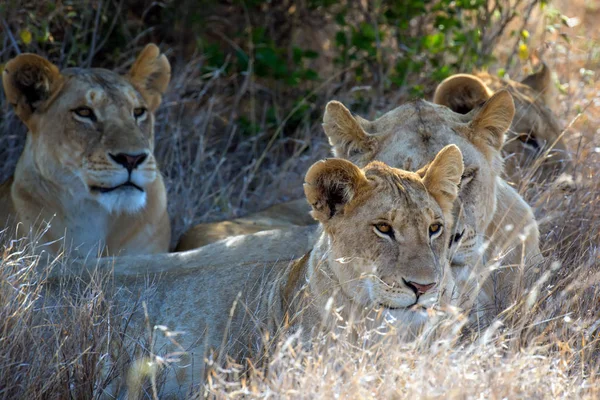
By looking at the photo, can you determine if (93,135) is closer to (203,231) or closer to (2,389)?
(203,231)

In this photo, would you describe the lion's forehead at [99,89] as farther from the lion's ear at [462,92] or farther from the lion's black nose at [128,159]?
the lion's ear at [462,92]

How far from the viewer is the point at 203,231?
566 centimetres

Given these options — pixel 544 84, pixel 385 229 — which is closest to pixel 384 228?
pixel 385 229

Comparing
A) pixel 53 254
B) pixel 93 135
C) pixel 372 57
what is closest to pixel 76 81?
pixel 93 135

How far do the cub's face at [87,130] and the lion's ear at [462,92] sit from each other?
58.5 inches

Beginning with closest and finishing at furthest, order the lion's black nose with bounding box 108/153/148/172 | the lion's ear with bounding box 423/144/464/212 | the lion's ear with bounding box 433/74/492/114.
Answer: the lion's ear with bounding box 423/144/464/212, the lion's black nose with bounding box 108/153/148/172, the lion's ear with bounding box 433/74/492/114

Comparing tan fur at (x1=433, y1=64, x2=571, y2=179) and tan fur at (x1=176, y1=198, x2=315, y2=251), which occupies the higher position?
tan fur at (x1=433, y1=64, x2=571, y2=179)

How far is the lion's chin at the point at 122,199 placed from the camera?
5.02 m

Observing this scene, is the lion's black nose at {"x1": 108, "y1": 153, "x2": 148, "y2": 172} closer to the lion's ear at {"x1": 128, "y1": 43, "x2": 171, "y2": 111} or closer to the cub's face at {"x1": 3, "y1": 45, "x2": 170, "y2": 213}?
the cub's face at {"x1": 3, "y1": 45, "x2": 170, "y2": 213}

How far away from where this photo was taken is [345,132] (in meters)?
4.14

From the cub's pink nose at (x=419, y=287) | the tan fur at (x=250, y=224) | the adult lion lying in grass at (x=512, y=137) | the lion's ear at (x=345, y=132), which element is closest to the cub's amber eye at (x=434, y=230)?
the cub's pink nose at (x=419, y=287)

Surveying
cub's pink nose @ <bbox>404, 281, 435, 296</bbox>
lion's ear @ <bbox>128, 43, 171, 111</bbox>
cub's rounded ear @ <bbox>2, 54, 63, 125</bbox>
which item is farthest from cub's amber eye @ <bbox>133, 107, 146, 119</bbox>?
cub's pink nose @ <bbox>404, 281, 435, 296</bbox>

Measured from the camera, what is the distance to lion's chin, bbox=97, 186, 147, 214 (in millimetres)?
5016

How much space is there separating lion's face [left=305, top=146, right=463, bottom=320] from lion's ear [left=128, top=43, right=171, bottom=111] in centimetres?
228
